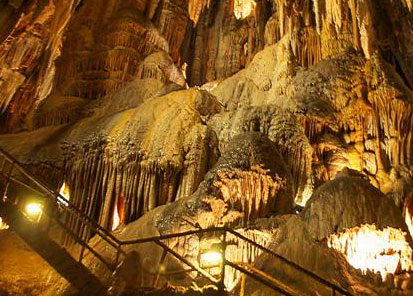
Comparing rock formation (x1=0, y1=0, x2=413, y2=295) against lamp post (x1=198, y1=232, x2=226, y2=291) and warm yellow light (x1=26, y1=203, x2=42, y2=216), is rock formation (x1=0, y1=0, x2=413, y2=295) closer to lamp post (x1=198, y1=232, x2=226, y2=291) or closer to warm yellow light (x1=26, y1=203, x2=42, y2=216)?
lamp post (x1=198, y1=232, x2=226, y2=291)

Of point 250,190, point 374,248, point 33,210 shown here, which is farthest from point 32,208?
point 374,248

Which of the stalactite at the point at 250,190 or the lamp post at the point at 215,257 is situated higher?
the stalactite at the point at 250,190

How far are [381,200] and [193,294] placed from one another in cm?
431

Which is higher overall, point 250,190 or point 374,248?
point 250,190

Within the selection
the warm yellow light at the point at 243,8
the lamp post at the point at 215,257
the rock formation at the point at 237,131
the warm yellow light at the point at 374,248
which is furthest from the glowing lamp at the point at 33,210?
the warm yellow light at the point at 243,8

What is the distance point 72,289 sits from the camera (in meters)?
6.74

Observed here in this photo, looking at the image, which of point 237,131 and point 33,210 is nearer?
point 33,210

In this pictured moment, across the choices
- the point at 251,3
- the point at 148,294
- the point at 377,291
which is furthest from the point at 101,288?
the point at 251,3

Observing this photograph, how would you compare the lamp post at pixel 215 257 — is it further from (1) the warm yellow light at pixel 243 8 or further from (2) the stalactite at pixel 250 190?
(1) the warm yellow light at pixel 243 8

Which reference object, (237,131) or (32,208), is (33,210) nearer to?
(32,208)

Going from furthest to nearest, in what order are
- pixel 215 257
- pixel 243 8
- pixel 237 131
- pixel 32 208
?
pixel 243 8
pixel 237 131
pixel 32 208
pixel 215 257

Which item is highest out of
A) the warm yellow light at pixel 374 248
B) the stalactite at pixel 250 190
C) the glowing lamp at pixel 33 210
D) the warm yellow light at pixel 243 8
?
the warm yellow light at pixel 243 8

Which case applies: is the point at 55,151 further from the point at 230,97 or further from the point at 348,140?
the point at 348,140

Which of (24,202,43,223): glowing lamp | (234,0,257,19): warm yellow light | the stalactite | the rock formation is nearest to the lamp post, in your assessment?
the rock formation
